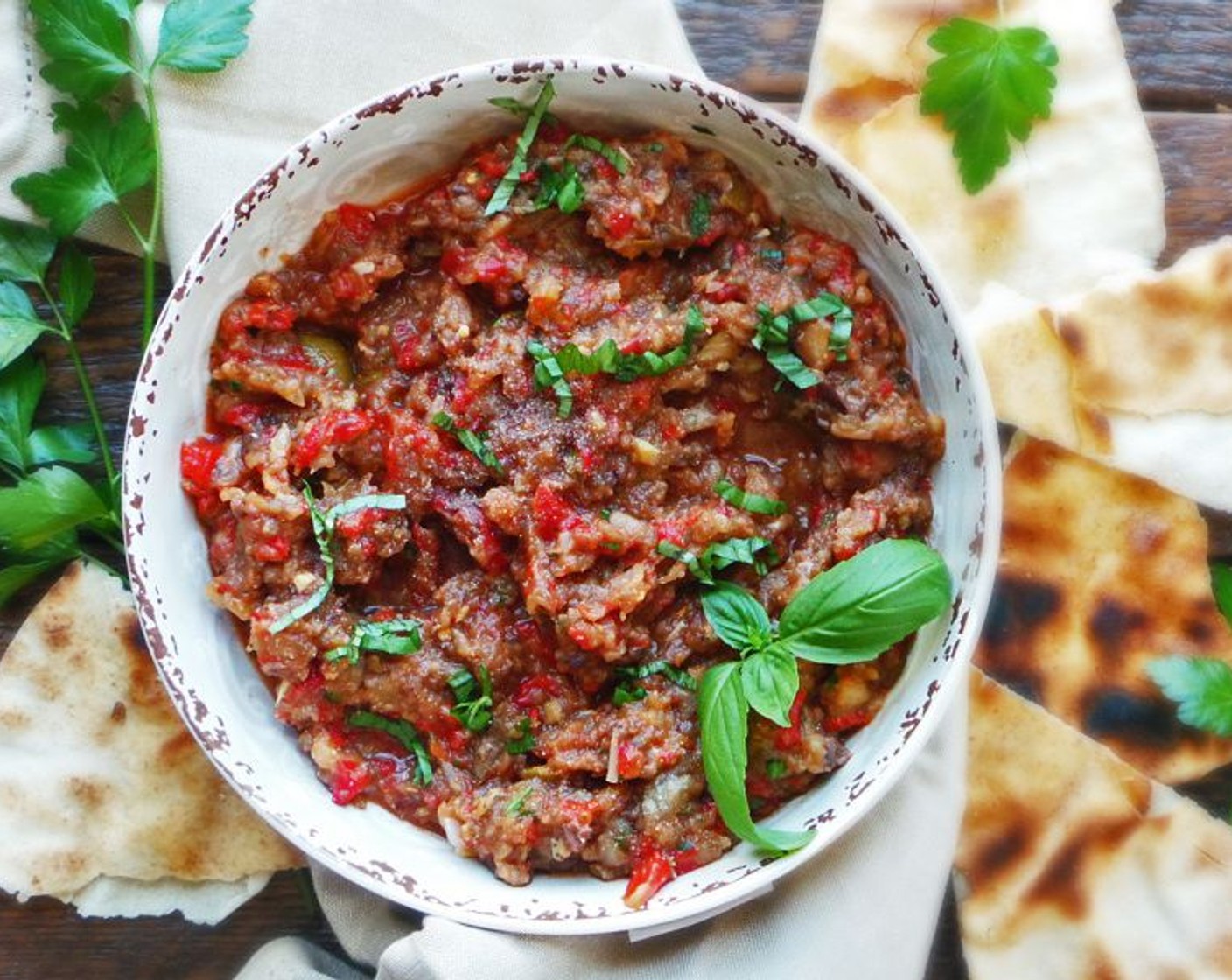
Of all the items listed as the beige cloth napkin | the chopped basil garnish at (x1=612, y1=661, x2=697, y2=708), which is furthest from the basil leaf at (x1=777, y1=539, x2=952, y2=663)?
the beige cloth napkin

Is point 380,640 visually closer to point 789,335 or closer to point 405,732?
point 405,732

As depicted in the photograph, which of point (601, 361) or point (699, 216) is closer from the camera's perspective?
point (601, 361)

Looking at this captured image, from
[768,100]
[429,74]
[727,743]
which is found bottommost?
[727,743]

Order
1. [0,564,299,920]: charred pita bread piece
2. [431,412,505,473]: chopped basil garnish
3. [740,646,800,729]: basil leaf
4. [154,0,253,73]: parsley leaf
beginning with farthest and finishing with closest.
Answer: [0,564,299,920]: charred pita bread piece < [154,0,253,73]: parsley leaf < [431,412,505,473]: chopped basil garnish < [740,646,800,729]: basil leaf

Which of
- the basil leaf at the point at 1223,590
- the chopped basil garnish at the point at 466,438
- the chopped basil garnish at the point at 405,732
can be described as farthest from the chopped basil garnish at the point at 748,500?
the basil leaf at the point at 1223,590

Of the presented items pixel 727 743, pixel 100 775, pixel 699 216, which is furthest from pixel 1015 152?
pixel 100 775

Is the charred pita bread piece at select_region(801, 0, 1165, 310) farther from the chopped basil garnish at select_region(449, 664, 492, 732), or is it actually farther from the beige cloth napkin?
the chopped basil garnish at select_region(449, 664, 492, 732)
